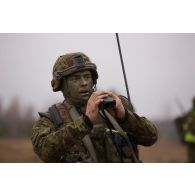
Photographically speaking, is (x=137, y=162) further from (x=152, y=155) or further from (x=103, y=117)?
(x=152, y=155)

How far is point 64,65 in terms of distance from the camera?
396cm

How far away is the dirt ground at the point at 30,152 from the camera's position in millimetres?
9828

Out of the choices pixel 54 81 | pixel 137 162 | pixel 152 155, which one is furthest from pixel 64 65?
pixel 152 155

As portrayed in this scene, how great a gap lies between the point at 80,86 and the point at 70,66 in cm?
15

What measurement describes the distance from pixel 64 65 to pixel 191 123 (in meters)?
4.89

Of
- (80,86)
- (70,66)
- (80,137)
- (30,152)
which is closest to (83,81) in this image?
(80,86)

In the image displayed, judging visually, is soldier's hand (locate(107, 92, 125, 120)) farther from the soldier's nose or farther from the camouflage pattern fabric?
the camouflage pattern fabric

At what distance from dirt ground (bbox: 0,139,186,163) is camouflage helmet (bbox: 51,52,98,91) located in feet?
16.6

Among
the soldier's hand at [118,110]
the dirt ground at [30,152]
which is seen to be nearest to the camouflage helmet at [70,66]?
the soldier's hand at [118,110]

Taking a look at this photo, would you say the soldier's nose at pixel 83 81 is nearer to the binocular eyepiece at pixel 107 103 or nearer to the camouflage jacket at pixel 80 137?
the camouflage jacket at pixel 80 137

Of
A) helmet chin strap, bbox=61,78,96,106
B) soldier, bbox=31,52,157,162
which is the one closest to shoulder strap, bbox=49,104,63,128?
soldier, bbox=31,52,157,162

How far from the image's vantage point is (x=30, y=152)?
12.9 meters

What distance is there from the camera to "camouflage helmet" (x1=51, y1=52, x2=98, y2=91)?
12.8 feet

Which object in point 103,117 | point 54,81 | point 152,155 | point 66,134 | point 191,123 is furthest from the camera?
point 152,155
